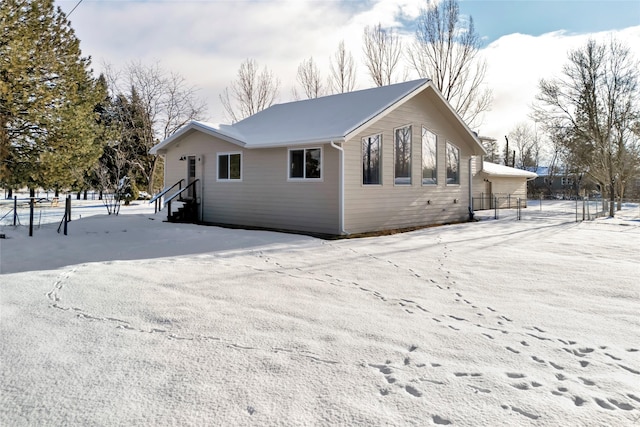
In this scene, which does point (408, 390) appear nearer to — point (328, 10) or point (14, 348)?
point (14, 348)

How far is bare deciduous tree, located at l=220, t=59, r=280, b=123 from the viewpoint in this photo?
3039 centimetres

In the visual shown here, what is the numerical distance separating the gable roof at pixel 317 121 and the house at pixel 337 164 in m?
0.04

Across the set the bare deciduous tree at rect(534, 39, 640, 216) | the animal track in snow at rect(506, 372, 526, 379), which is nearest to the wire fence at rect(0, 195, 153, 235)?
the animal track in snow at rect(506, 372, 526, 379)

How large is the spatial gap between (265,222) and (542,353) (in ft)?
32.4

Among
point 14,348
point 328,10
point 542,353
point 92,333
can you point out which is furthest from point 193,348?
point 328,10

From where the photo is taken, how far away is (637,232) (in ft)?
40.0

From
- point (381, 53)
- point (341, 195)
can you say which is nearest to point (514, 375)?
point (341, 195)

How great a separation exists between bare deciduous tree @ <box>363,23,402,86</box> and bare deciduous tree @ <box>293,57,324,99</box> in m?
4.47

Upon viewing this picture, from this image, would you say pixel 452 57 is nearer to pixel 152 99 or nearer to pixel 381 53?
pixel 381 53

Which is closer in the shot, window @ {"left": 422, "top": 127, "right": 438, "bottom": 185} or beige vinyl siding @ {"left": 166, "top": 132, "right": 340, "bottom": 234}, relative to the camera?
beige vinyl siding @ {"left": 166, "top": 132, "right": 340, "bottom": 234}

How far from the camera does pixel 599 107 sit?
69.8 ft

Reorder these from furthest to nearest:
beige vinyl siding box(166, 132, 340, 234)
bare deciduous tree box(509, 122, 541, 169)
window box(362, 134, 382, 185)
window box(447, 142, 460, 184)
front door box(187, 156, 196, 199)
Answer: bare deciduous tree box(509, 122, 541, 169) → front door box(187, 156, 196, 199) → window box(447, 142, 460, 184) → window box(362, 134, 382, 185) → beige vinyl siding box(166, 132, 340, 234)

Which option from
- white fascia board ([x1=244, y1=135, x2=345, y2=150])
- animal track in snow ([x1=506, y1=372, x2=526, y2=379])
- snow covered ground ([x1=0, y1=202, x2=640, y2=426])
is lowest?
animal track in snow ([x1=506, y1=372, x2=526, y2=379])

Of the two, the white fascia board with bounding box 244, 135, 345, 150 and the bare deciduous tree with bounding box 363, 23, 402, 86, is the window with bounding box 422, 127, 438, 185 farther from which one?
the bare deciduous tree with bounding box 363, 23, 402, 86
